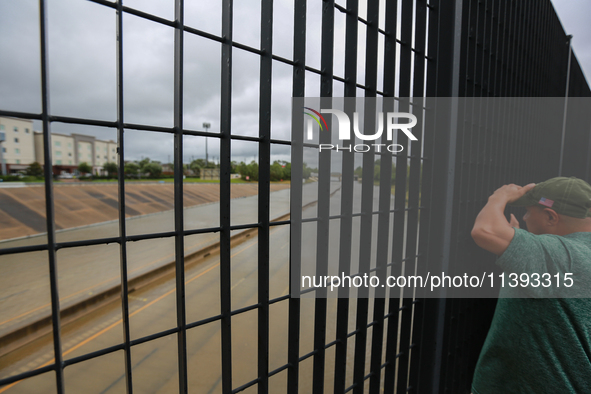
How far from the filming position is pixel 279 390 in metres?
4.32

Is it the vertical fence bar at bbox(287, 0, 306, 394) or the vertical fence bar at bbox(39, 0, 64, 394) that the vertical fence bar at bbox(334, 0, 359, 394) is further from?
the vertical fence bar at bbox(39, 0, 64, 394)

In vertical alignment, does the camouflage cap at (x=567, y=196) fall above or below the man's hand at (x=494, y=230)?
above

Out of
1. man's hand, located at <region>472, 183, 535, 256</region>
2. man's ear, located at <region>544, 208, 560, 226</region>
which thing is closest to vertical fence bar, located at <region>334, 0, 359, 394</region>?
man's hand, located at <region>472, 183, 535, 256</region>

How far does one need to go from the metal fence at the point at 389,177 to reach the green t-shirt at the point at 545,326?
801mm

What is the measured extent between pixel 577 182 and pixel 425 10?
68.9 inches

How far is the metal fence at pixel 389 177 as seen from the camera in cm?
124

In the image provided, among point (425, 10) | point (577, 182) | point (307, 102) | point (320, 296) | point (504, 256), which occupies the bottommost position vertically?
point (320, 296)

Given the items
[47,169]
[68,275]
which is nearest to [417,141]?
[47,169]

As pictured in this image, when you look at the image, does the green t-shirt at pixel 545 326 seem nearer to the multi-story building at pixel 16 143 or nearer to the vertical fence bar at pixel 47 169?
the vertical fence bar at pixel 47 169

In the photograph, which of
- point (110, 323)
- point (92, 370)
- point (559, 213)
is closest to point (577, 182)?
point (559, 213)

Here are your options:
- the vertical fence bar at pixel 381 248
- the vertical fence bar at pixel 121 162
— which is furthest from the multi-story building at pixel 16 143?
the vertical fence bar at pixel 381 248

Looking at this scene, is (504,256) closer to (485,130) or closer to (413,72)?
(413,72)

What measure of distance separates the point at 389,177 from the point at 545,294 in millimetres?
1156

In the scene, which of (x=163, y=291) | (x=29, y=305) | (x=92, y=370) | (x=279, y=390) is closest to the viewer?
(x=279, y=390)
